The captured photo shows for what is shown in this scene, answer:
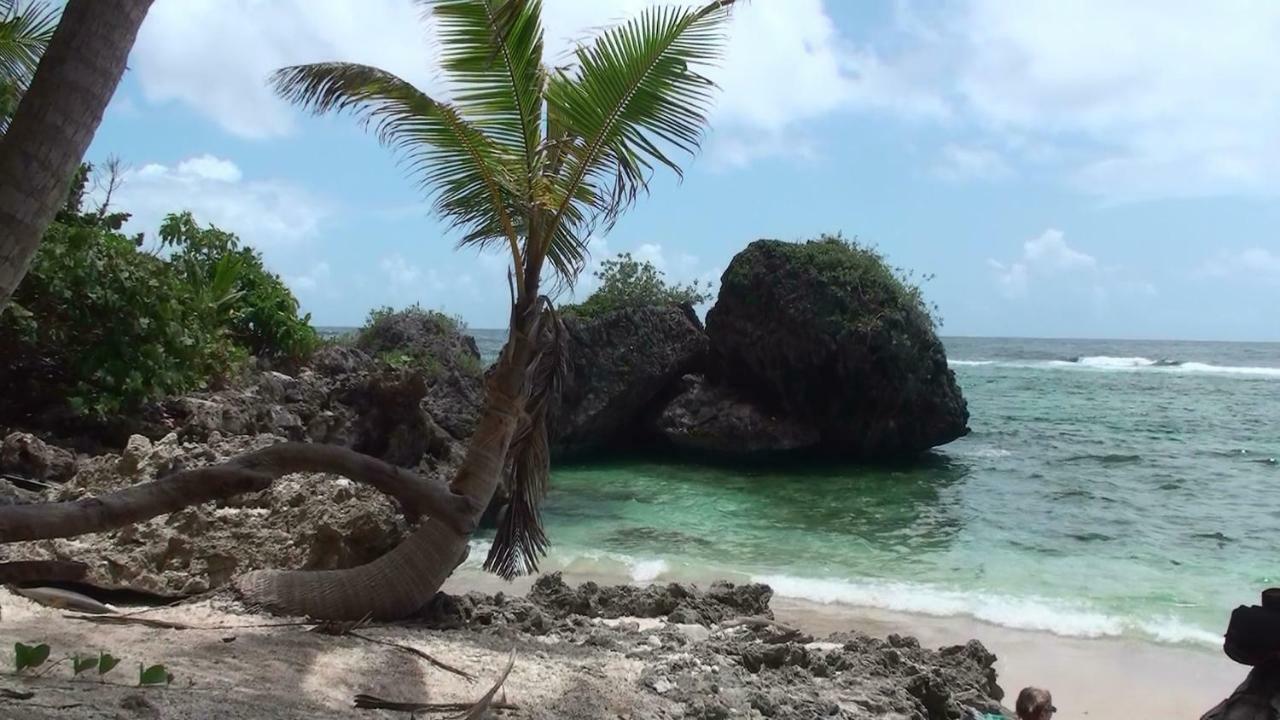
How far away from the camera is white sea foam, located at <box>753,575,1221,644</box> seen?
8.70m

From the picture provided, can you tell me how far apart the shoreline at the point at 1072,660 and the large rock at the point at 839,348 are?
35.2 feet

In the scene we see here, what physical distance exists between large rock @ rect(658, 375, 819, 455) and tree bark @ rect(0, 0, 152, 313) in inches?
705

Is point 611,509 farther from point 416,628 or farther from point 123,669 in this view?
point 123,669

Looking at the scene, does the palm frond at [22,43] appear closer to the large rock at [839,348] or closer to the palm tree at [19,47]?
the palm tree at [19,47]

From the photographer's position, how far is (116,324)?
28.1ft

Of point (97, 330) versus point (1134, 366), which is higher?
point (1134, 366)

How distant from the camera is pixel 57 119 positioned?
2.69m

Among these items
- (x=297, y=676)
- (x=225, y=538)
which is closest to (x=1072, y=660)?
(x=297, y=676)

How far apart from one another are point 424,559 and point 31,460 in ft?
13.5

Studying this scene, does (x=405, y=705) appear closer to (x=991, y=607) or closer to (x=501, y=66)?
(x=501, y=66)

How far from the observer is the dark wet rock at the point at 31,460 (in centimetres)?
723

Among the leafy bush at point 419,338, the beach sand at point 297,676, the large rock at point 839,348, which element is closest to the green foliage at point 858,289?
the large rock at point 839,348

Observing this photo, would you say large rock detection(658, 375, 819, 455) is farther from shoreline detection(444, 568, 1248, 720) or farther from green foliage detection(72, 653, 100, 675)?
green foliage detection(72, 653, 100, 675)

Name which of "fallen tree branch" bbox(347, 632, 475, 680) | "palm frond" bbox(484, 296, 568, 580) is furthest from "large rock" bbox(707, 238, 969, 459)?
"fallen tree branch" bbox(347, 632, 475, 680)
